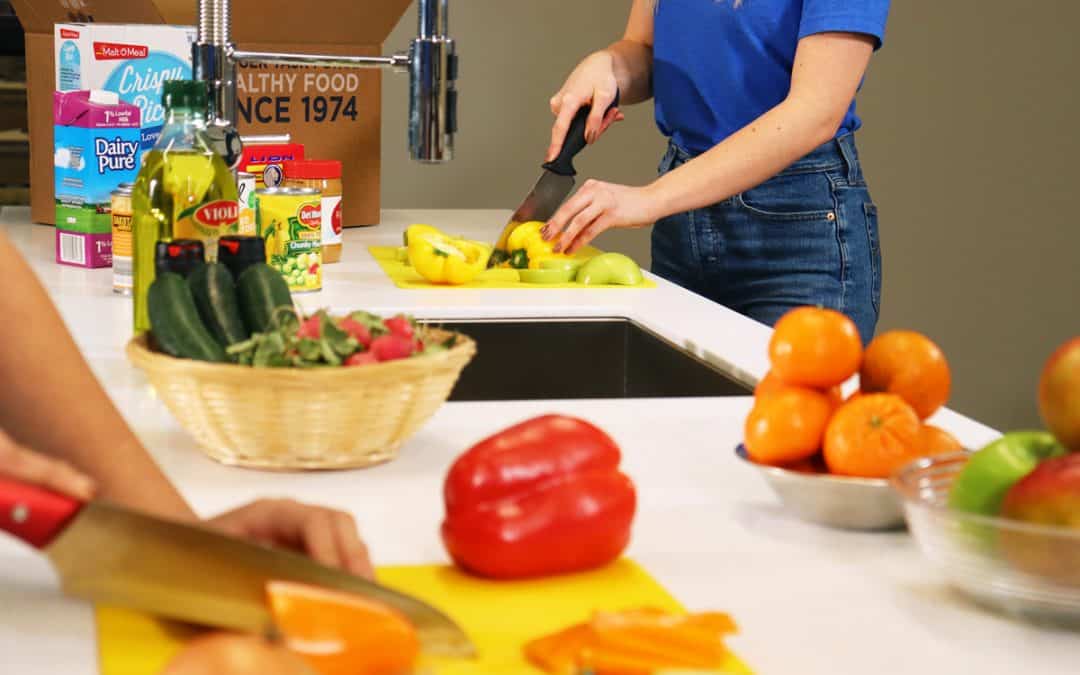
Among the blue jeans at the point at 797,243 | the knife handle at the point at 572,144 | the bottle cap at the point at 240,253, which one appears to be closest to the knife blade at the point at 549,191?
the knife handle at the point at 572,144

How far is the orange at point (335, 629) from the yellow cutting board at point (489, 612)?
54 mm

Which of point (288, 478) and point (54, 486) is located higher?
point (54, 486)

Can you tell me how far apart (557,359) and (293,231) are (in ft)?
1.31

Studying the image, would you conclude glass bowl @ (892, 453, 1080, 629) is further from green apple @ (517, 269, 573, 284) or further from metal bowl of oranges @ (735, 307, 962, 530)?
green apple @ (517, 269, 573, 284)

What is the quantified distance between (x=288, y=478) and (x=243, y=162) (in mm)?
1179

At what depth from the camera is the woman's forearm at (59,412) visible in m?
0.90

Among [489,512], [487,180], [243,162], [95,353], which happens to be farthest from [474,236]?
[489,512]

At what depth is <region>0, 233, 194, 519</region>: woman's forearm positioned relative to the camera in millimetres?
902

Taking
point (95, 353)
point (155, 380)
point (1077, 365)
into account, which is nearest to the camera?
point (1077, 365)

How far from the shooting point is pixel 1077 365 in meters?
0.86

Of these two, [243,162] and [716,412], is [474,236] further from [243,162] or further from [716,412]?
[716,412]

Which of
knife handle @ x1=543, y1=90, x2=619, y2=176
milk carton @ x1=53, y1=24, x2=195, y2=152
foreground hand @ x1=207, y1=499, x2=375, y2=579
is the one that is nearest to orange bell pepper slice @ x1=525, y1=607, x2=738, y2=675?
foreground hand @ x1=207, y1=499, x2=375, y2=579

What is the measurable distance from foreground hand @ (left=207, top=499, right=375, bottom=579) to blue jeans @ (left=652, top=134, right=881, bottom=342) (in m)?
1.48

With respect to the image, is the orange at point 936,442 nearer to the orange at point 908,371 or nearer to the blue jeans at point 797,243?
the orange at point 908,371
